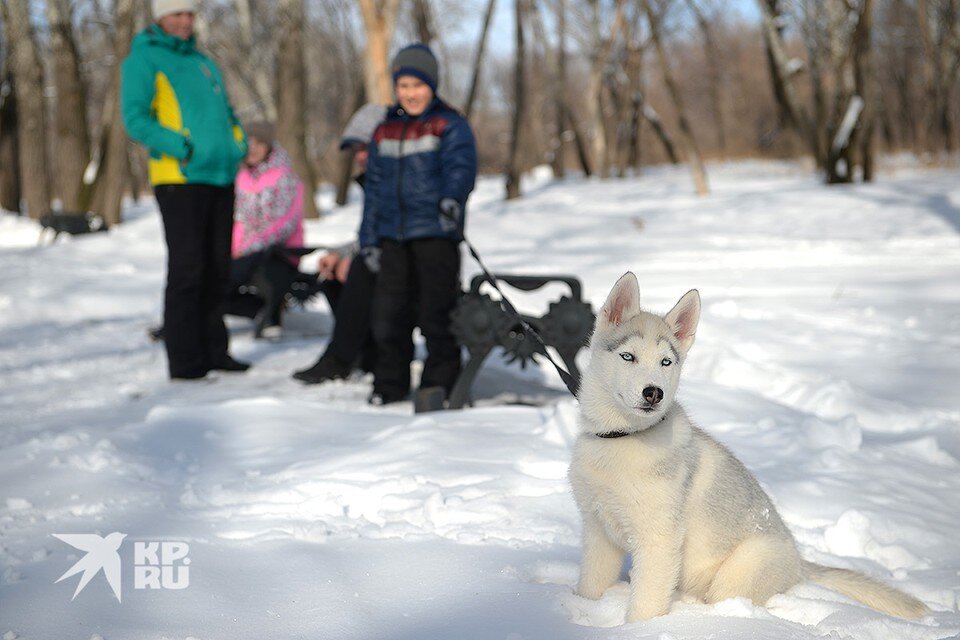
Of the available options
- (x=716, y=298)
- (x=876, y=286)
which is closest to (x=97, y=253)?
(x=716, y=298)

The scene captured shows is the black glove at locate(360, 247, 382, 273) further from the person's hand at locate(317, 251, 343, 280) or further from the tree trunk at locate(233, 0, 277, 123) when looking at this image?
the tree trunk at locate(233, 0, 277, 123)

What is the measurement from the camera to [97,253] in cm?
1451

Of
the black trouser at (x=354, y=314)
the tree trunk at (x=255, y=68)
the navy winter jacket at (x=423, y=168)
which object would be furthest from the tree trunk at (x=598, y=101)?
the navy winter jacket at (x=423, y=168)

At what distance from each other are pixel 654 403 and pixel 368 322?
13.9 ft

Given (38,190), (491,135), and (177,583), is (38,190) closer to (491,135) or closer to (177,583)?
(177,583)

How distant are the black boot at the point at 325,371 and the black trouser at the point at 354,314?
0.11ft

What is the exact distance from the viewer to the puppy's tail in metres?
2.75

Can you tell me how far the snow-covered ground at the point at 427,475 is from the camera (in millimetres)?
2705

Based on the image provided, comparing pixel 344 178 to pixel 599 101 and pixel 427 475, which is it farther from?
pixel 427 475

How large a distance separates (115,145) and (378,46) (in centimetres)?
590

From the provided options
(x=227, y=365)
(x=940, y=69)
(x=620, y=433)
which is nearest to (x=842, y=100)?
(x=940, y=69)

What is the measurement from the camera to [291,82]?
17.6 m

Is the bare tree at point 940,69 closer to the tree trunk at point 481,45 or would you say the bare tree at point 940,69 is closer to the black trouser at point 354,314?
the tree trunk at point 481,45

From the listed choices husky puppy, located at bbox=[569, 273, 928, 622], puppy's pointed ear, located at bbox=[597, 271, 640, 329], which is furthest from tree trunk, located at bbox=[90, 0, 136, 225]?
husky puppy, located at bbox=[569, 273, 928, 622]
